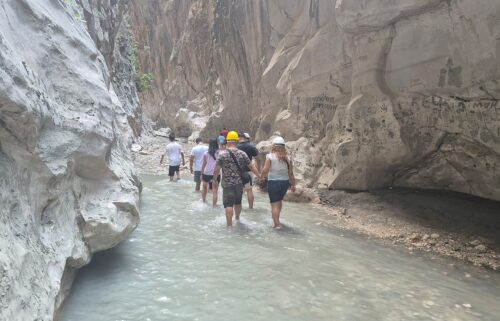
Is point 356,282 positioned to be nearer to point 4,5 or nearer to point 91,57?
point 91,57

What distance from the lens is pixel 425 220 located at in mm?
7930

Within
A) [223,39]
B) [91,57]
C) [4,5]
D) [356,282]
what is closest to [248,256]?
[356,282]

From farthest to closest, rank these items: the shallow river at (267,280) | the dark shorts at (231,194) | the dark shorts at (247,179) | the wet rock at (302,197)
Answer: the wet rock at (302,197) → the dark shorts at (247,179) → the dark shorts at (231,194) → the shallow river at (267,280)

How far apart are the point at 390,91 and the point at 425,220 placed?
110 inches

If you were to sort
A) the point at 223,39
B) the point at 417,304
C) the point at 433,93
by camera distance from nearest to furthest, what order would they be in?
the point at 417,304, the point at 433,93, the point at 223,39

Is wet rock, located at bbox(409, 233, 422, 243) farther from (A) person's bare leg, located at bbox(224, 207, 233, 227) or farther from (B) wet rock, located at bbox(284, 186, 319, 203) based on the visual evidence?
(B) wet rock, located at bbox(284, 186, 319, 203)

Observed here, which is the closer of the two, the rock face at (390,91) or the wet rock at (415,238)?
the wet rock at (415,238)

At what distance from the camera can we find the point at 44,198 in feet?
11.5

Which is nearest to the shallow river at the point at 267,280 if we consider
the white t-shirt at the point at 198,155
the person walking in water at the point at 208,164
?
the person walking in water at the point at 208,164

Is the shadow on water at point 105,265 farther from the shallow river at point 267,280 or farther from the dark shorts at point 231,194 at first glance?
the dark shorts at point 231,194

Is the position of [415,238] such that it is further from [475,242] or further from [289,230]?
[289,230]

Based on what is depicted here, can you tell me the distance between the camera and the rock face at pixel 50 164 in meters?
2.87

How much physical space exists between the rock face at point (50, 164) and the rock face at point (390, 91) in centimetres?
577

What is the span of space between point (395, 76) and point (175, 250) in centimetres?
578
